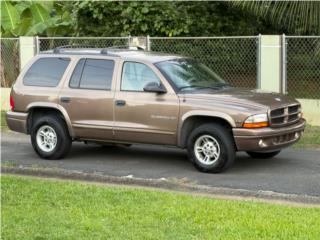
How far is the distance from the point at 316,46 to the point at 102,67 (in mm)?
5726

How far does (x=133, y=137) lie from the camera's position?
32.1ft

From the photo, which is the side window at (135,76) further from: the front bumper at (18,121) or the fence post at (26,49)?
the fence post at (26,49)

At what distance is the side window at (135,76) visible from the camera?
9.77m

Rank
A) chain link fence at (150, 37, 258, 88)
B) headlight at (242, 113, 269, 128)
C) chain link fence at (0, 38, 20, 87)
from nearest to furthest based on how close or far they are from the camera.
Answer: headlight at (242, 113, 269, 128), chain link fence at (150, 37, 258, 88), chain link fence at (0, 38, 20, 87)

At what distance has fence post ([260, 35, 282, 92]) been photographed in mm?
13648

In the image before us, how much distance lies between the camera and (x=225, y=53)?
15.2 metres

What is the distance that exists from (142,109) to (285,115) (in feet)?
6.79

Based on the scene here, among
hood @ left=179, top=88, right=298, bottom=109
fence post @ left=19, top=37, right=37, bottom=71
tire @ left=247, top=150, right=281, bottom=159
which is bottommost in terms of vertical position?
tire @ left=247, top=150, right=281, bottom=159

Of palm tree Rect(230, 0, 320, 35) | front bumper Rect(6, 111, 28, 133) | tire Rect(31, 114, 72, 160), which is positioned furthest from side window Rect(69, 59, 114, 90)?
palm tree Rect(230, 0, 320, 35)

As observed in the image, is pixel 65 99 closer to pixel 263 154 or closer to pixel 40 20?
pixel 263 154

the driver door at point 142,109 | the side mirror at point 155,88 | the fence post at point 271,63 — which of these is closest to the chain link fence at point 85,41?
the fence post at point 271,63

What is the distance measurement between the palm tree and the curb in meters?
6.60

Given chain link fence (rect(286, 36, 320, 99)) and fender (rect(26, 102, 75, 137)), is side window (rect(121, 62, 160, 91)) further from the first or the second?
chain link fence (rect(286, 36, 320, 99))

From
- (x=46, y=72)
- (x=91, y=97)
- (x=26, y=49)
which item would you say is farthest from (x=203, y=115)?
(x=26, y=49)
